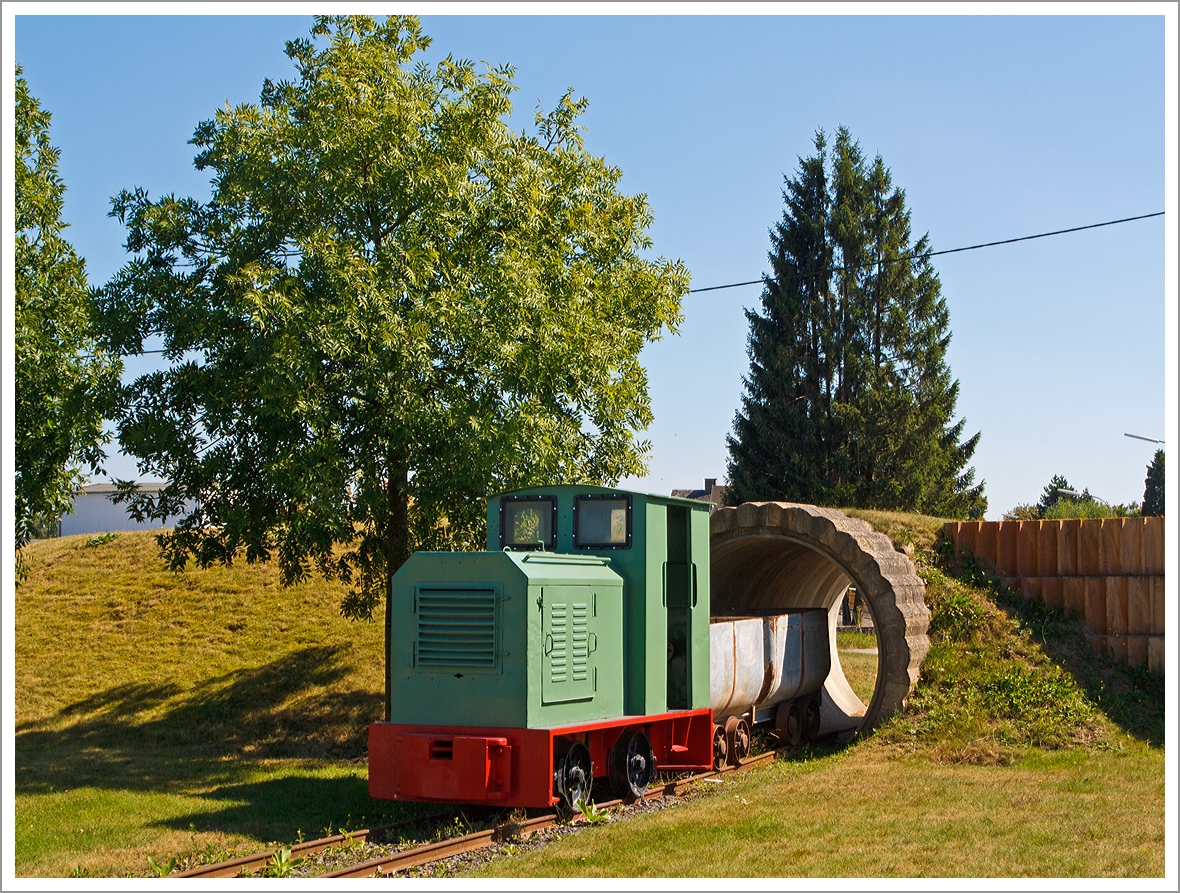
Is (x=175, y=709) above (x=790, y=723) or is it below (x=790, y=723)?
below

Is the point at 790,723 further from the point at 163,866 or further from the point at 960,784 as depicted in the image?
the point at 163,866

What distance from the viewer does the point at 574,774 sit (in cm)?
1178

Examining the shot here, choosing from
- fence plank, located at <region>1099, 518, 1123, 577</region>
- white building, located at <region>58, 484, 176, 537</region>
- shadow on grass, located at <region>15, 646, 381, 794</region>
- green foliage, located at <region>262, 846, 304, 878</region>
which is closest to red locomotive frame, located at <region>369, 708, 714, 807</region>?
green foliage, located at <region>262, 846, 304, 878</region>

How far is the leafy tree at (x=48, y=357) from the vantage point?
17.0 meters

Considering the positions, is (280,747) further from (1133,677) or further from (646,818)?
(1133,677)

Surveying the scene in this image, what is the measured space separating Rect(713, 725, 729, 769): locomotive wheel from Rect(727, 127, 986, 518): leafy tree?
25.7 meters

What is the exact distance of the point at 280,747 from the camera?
20.0 metres

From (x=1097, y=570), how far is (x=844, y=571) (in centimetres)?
412

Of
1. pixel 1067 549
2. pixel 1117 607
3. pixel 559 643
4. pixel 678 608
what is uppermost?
pixel 1067 549

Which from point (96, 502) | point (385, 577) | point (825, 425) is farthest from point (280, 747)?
point (96, 502)

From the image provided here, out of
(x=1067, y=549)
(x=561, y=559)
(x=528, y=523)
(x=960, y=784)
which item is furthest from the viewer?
(x=1067, y=549)

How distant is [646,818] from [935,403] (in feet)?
109

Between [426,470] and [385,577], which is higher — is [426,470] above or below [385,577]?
above

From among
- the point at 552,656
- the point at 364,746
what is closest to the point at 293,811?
the point at 552,656
